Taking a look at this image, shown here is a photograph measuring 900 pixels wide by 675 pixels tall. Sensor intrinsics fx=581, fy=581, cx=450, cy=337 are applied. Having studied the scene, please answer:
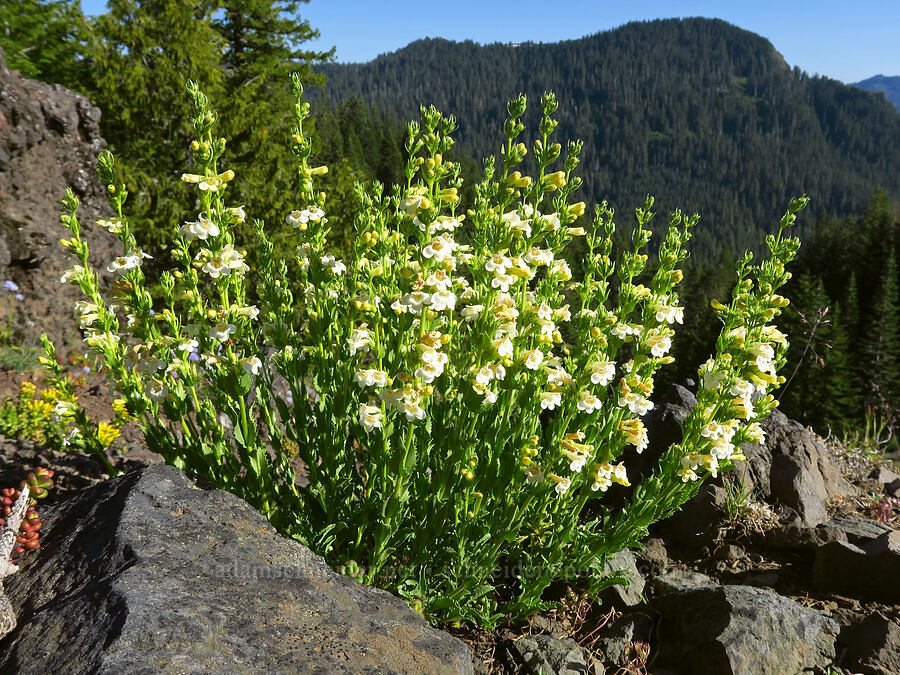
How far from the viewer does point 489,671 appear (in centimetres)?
276

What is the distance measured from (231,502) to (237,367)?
0.60 meters

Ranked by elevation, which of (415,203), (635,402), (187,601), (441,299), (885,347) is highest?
(415,203)

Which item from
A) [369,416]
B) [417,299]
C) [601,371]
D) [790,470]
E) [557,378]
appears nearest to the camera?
[417,299]

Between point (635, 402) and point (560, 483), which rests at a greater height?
point (635, 402)

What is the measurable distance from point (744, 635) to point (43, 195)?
10.4 m

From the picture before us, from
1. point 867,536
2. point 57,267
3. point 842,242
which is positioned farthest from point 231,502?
point 842,242

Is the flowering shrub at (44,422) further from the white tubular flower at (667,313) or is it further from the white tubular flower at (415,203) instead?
the white tubular flower at (667,313)

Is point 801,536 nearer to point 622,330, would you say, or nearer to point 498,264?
point 622,330

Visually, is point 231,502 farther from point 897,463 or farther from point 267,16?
point 267,16

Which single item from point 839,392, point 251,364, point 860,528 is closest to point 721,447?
point 860,528

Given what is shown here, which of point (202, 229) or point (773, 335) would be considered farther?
point (773, 335)

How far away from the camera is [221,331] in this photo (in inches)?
100.0

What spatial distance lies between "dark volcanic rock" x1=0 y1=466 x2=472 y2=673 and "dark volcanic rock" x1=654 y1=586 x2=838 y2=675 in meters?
1.24

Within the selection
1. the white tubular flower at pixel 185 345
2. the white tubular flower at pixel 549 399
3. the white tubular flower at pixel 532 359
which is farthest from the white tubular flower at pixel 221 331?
the white tubular flower at pixel 549 399
